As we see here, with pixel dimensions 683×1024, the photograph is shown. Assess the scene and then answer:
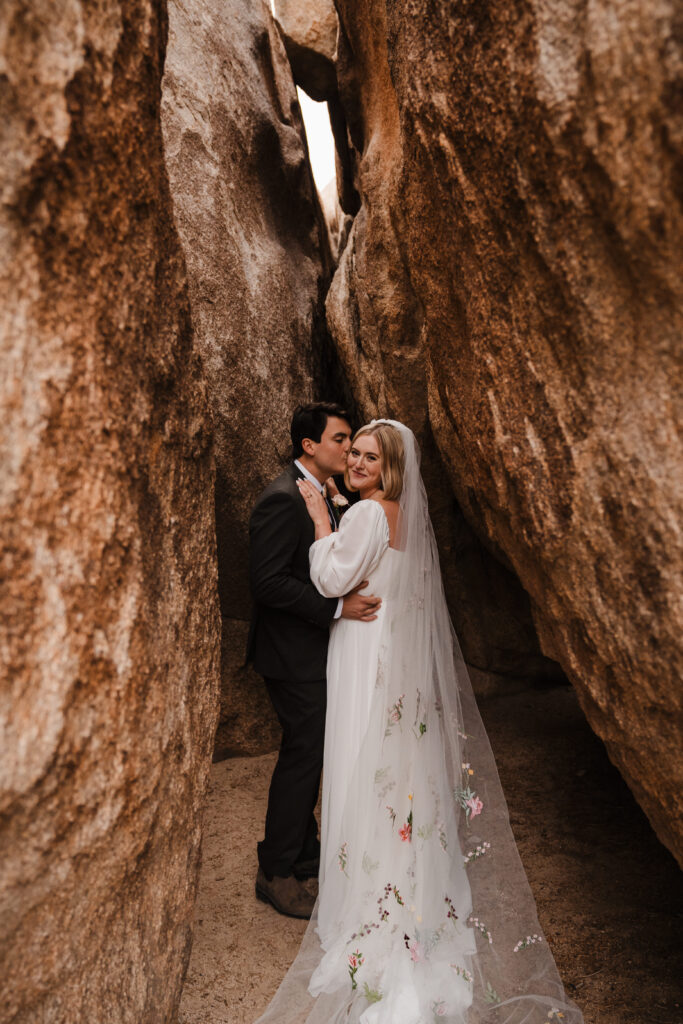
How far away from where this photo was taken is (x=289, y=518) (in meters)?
3.52

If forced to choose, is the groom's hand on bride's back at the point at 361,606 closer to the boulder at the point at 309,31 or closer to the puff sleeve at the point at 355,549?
the puff sleeve at the point at 355,549

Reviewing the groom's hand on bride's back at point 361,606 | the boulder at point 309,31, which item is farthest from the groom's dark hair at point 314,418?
the boulder at point 309,31

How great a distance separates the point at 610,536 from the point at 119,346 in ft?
4.50

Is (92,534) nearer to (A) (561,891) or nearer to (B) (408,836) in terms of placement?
(B) (408,836)

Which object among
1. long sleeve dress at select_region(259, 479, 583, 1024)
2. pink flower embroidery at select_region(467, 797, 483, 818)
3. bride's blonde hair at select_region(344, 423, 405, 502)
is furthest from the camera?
bride's blonde hair at select_region(344, 423, 405, 502)

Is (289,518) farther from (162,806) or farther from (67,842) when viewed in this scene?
(67,842)

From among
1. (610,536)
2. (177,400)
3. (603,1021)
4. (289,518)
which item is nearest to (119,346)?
(177,400)

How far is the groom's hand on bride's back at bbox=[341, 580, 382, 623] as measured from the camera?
3.26m

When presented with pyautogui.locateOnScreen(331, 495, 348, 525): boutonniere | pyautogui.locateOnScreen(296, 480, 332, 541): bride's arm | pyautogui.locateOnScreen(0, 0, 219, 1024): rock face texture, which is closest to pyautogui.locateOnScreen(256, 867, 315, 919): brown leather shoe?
pyautogui.locateOnScreen(0, 0, 219, 1024): rock face texture

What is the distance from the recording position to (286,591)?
3.41 metres

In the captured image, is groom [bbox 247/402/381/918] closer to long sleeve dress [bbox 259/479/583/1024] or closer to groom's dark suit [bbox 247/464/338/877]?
groom's dark suit [bbox 247/464/338/877]

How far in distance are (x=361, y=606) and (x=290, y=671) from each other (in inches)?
21.3

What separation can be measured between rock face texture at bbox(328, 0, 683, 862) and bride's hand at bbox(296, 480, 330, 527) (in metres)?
0.96

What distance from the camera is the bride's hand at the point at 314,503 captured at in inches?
Result: 140
